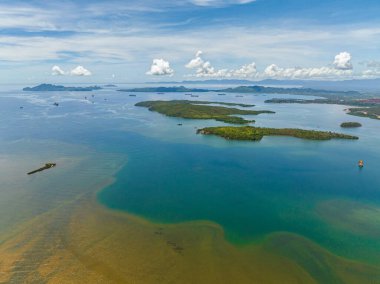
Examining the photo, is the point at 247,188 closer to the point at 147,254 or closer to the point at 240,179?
the point at 240,179

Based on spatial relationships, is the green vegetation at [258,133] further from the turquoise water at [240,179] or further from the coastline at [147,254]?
the coastline at [147,254]

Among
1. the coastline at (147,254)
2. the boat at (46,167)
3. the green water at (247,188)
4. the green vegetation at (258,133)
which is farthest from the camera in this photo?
the green vegetation at (258,133)

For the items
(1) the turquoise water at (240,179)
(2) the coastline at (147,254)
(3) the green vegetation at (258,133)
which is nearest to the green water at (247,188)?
(1) the turquoise water at (240,179)

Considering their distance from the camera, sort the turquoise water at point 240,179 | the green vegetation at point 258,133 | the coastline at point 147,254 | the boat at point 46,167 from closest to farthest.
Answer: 1. the coastline at point 147,254
2. the turquoise water at point 240,179
3. the boat at point 46,167
4. the green vegetation at point 258,133

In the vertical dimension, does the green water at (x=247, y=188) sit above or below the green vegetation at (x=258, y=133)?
below

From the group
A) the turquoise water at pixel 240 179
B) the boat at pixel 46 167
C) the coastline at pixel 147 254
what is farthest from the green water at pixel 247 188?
the boat at pixel 46 167

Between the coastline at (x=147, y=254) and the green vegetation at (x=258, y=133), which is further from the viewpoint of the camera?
the green vegetation at (x=258, y=133)

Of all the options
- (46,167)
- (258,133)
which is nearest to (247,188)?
(46,167)

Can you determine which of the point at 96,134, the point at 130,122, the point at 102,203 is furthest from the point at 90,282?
the point at 130,122
